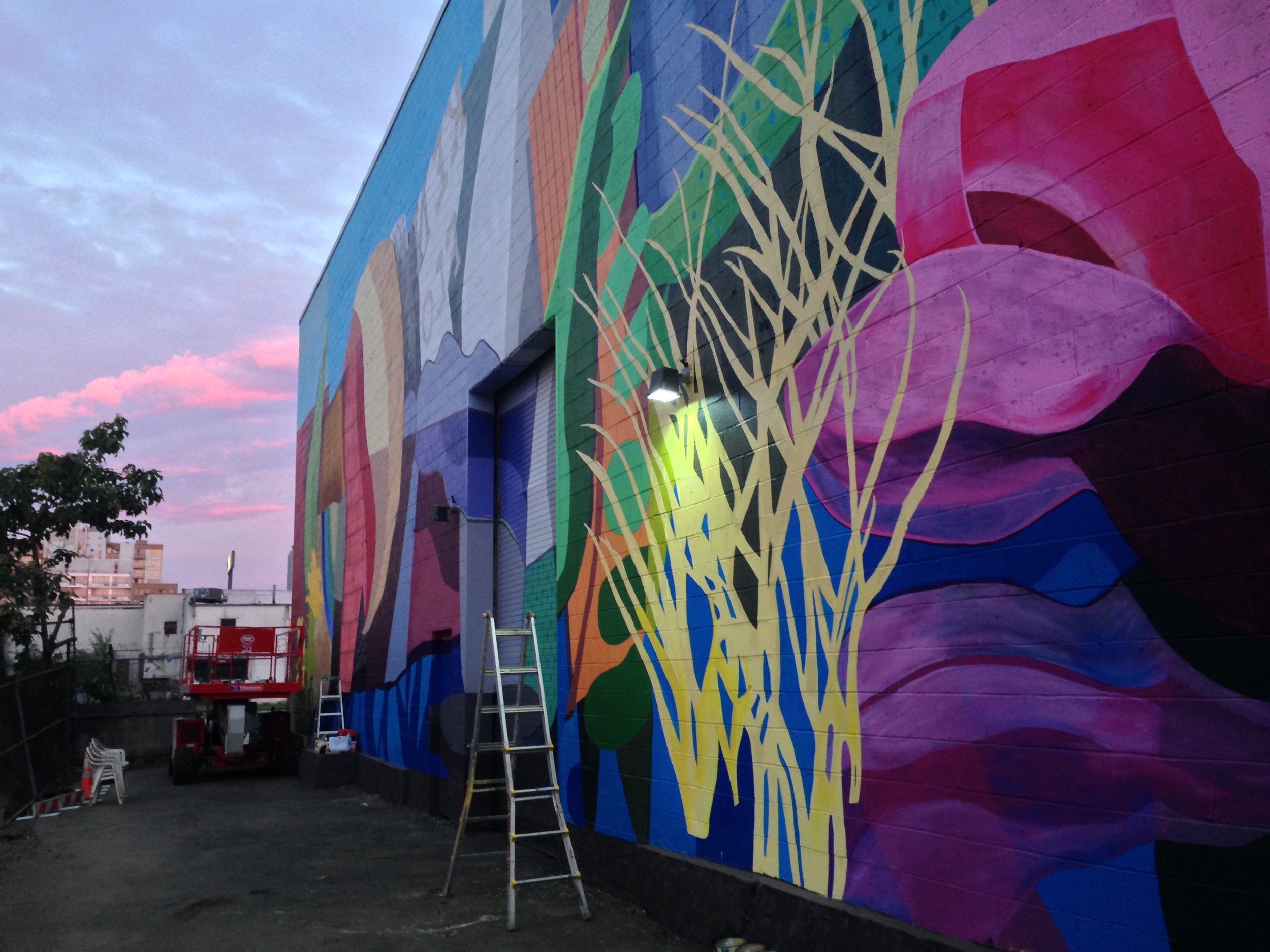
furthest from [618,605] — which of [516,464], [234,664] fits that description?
[234,664]

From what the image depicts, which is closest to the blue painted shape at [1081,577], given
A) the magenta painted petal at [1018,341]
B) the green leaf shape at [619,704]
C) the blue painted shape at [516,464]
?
the magenta painted petal at [1018,341]

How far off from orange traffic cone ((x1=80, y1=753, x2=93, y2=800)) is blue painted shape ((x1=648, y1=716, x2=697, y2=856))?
10976 mm

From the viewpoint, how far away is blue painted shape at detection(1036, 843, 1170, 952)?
11.2 feet

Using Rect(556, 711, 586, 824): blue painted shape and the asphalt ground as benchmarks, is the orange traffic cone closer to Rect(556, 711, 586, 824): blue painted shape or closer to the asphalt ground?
the asphalt ground

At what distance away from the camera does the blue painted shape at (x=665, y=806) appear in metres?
6.45

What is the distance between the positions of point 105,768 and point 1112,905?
48.5ft

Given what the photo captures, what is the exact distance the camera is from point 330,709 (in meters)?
18.1

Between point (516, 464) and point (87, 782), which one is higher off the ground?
point (516, 464)

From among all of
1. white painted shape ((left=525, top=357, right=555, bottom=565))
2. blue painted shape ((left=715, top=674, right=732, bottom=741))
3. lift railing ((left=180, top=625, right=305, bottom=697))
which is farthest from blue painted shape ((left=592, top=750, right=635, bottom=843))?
lift railing ((left=180, top=625, right=305, bottom=697))

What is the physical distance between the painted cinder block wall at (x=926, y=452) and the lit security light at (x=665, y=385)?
13 centimetres

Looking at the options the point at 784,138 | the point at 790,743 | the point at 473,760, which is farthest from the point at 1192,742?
the point at 473,760

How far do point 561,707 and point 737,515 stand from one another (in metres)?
3.28

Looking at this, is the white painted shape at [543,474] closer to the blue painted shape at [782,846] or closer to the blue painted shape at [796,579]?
the blue painted shape at [796,579]

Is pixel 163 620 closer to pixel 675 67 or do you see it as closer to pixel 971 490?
pixel 675 67
